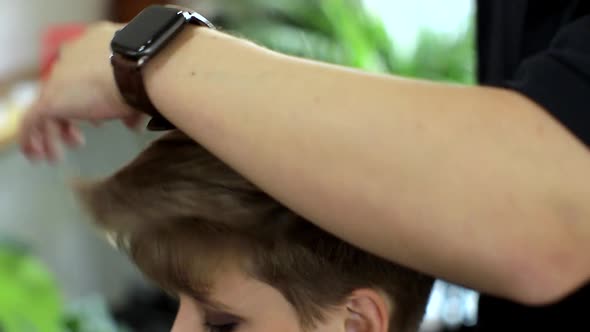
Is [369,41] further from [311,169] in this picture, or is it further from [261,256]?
[311,169]

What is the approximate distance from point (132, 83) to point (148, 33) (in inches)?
1.5

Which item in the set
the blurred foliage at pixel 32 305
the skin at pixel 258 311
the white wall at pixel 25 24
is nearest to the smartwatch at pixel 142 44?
the skin at pixel 258 311

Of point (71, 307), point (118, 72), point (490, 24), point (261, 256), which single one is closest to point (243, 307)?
point (261, 256)

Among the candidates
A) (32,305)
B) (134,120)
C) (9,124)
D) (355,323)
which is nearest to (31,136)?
(134,120)

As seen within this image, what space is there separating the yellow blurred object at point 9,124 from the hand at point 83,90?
3.63 feet

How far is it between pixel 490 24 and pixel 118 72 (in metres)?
0.36

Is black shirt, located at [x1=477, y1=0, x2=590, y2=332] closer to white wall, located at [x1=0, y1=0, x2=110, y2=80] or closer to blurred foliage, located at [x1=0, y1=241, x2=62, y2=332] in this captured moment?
blurred foliage, located at [x1=0, y1=241, x2=62, y2=332]

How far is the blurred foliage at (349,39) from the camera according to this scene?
1910 millimetres

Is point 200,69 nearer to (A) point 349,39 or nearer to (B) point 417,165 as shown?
(B) point 417,165

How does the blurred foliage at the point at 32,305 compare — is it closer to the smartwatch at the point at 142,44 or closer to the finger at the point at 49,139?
the finger at the point at 49,139

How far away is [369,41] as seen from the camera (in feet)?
6.40

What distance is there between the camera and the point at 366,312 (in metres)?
0.73

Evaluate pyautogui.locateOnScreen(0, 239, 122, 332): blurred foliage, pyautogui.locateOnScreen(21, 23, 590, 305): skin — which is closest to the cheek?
pyautogui.locateOnScreen(21, 23, 590, 305): skin

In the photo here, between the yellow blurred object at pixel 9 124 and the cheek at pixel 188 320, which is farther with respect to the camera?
the yellow blurred object at pixel 9 124
